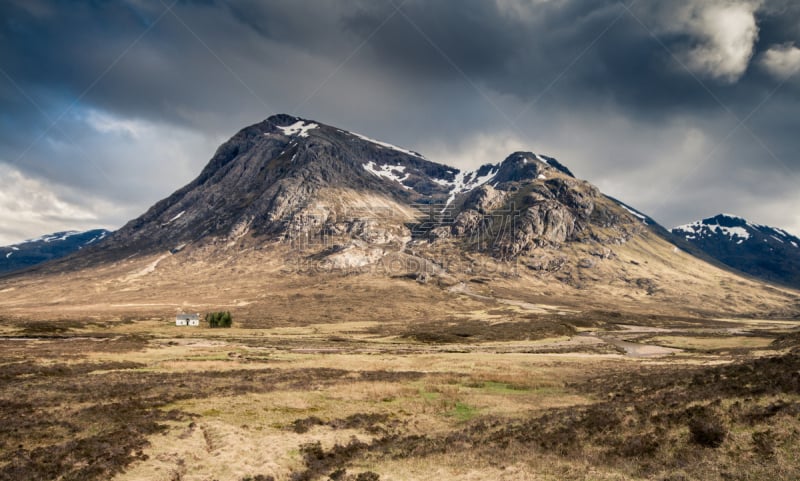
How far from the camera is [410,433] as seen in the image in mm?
28938

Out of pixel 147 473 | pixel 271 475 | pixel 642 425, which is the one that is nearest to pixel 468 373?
pixel 642 425

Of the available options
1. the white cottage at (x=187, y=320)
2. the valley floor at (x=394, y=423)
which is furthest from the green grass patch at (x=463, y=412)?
the white cottage at (x=187, y=320)

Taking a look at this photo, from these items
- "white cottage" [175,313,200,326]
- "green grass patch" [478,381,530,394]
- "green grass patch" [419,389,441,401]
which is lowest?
"white cottage" [175,313,200,326]

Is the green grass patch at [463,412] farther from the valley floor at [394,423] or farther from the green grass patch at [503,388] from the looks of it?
the green grass patch at [503,388]

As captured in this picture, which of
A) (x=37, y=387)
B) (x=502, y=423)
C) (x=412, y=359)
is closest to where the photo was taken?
(x=502, y=423)

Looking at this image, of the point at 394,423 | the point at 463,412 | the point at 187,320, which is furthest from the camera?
the point at 187,320

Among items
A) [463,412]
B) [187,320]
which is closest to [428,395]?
[463,412]

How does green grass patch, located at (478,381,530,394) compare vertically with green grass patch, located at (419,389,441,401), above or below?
above

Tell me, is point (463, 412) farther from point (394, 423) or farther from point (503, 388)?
point (503, 388)

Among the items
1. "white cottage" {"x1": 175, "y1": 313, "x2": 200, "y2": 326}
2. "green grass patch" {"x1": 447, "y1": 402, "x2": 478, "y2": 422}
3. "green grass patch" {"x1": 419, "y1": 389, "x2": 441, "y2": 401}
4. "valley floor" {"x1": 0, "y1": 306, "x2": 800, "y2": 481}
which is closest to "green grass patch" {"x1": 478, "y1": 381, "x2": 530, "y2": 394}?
"valley floor" {"x1": 0, "y1": 306, "x2": 800, "y2": 481}

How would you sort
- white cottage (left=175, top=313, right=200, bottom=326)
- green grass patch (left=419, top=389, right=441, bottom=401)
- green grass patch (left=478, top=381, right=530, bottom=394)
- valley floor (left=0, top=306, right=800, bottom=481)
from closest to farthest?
valley floor (left=0, top=306, right=800, bottom=481)
green grass patch (left=419, top=389, right=441, bottom=401)
green grass patch (left=478, top=381, right=530, bottom=394)
white cottage (left=175, top=313, right=200, bottom=326)

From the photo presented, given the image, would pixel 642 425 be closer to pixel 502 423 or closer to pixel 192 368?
pixel 502 423

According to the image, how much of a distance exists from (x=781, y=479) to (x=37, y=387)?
54.8m

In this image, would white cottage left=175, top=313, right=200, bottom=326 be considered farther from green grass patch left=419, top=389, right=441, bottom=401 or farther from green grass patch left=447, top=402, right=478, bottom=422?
green grass patch left=447, top=402, right=478, bottom=422
